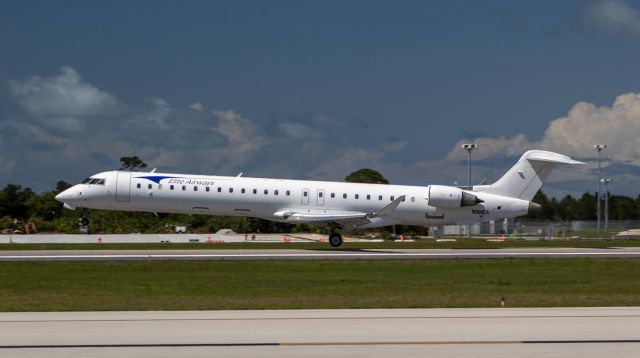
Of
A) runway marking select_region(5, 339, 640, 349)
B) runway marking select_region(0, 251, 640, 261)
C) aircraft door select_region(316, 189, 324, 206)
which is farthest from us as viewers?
aircraft door select_region(316, 189, 324, 206)

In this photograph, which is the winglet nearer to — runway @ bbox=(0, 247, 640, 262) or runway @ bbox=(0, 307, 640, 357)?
runway @ bbox=(0, 247, 640, 262)

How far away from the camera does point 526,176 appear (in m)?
47.0

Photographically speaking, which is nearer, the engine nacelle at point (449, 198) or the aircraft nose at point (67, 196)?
the aircraft nose at point (67, 196)

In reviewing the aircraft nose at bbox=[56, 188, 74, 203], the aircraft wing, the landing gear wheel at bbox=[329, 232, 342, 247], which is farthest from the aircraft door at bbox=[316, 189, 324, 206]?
the aircraft nose at bbox=[56, 188, 74, 203]

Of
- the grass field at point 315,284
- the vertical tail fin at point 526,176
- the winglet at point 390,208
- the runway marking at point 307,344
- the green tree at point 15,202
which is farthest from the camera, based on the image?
the green tree at point 15,202

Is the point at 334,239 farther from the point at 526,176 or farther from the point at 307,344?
the point at 307,344

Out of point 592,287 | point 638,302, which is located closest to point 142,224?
point 592,287

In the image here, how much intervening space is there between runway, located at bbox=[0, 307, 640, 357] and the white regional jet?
24838 mm

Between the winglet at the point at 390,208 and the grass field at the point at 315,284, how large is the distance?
8.16 metres

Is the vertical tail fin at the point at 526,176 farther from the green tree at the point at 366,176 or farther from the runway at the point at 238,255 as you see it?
the green tree at the point at 366,176

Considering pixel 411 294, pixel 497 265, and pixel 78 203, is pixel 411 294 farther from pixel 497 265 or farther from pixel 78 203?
pixel 78 203

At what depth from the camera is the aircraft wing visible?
43469mm

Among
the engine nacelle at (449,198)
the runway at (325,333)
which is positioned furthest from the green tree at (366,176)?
the runway at (325,333)

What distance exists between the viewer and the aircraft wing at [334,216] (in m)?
43.5
